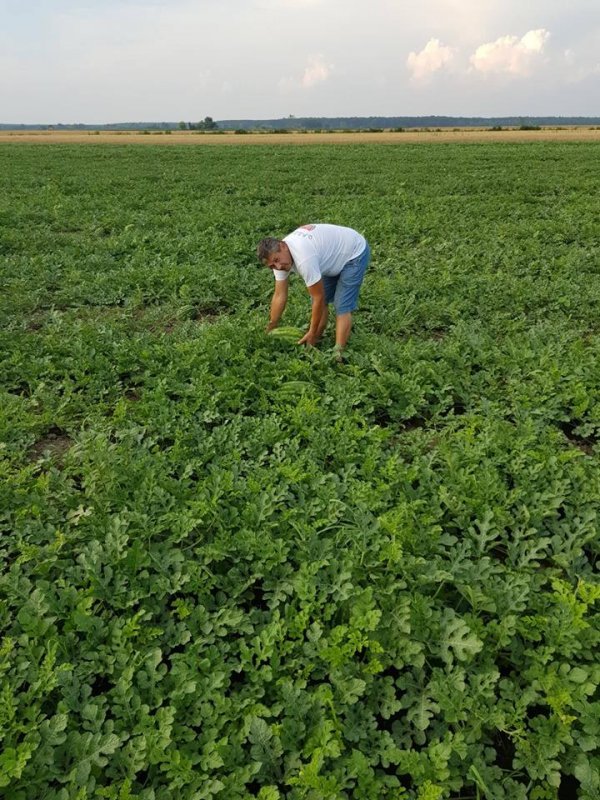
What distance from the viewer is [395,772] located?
2438 millimetres

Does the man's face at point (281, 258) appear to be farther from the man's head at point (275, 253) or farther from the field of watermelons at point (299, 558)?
the field of watermelons at point (299, 558)

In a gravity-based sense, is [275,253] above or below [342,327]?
above

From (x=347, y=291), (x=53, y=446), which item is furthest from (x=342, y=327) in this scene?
(x=53, y=446)

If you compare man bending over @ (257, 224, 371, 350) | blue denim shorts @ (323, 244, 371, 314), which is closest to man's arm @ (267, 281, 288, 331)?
man bending over @ (257, 224, 371, 350)

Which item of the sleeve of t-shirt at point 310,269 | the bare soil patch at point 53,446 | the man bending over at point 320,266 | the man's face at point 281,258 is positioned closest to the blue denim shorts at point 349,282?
the man bending over at point 320,266

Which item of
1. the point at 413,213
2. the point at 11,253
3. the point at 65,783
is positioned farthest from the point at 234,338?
the point at 413,213

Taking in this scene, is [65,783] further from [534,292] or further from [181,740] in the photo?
[534,292]

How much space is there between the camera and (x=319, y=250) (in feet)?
17.4

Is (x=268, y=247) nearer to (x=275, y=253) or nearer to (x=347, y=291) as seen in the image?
(x=275, y=253)

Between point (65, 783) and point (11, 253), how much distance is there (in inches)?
394

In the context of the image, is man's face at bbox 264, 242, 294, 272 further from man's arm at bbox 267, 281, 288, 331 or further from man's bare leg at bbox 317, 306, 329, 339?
man's bare leg at bbox 317, 306, 329, 339

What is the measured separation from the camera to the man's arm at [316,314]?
203 inches

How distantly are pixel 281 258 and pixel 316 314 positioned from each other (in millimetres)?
740

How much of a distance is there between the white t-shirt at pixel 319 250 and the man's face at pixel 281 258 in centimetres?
6
